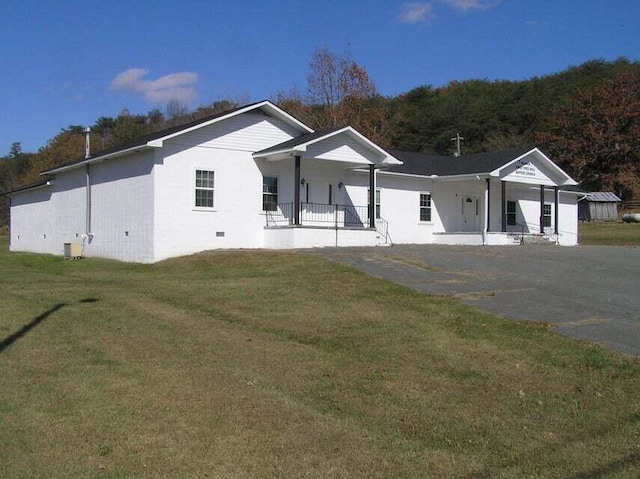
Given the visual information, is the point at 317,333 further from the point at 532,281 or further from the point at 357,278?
the point at 532,281

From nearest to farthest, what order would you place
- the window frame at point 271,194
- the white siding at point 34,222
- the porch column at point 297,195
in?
the porch column at point 297,195, the window frame at point 271,194, the white siding at point 34,222

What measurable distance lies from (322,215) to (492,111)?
175 feet

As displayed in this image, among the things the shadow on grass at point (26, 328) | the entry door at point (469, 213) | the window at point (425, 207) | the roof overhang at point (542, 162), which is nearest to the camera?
the shadow on grass at point (26, 328)

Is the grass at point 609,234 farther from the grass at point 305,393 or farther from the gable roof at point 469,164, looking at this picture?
the grass at point 305,393

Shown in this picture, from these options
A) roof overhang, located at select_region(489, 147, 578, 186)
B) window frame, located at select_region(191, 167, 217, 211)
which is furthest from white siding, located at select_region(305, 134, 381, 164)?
roof overhang, located at select_region(489, 147, 578, 186)

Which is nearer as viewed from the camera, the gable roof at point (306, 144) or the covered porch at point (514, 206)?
the gable roof at point (306, 144)

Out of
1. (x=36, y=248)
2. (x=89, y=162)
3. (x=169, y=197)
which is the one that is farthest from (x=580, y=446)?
(x=36, y=248)

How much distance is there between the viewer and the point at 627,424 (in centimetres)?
576

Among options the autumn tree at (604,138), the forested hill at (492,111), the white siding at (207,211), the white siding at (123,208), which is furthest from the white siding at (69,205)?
the forested hill at (492,111)

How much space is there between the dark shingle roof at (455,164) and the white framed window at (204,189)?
8696 mm

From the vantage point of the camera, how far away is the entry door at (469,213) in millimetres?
30812

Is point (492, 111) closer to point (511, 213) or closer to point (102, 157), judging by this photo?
point (511, 213)

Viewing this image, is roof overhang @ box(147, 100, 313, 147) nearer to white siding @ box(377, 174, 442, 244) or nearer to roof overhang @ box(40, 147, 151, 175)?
roof overhang @ box(40, 147, 151, 175)

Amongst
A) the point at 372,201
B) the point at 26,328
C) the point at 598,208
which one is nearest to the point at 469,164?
the point at 372,201
